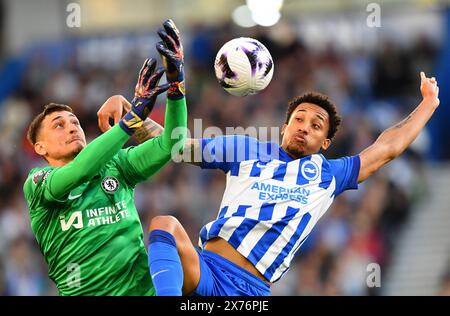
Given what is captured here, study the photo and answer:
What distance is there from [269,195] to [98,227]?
4.25 ft

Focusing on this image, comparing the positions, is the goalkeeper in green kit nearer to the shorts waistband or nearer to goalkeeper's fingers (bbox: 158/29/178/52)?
goalkeeper's fingers (bbox: 158/29/178/52)

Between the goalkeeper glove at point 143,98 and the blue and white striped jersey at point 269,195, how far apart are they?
701mm

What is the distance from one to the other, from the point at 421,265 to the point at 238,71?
831 centimetres

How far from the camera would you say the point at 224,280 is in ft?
22.6

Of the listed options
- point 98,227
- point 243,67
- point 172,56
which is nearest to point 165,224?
point 98,227

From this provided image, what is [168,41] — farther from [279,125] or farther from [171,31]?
[279,125]

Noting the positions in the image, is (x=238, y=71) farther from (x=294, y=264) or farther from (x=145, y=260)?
(x=294, y=264)

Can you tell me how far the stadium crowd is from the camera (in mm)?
13648

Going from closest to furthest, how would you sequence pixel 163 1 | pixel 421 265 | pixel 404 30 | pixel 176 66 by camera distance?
1. pixel 176 66
2. pixel 421 265
3. pixel 404 30
4. pixel 163 1

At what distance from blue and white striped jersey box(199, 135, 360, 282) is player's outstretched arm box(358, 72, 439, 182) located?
0.09 meters

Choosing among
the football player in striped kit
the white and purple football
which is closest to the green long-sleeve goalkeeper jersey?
the football player in striped kit

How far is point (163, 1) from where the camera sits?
2198cm

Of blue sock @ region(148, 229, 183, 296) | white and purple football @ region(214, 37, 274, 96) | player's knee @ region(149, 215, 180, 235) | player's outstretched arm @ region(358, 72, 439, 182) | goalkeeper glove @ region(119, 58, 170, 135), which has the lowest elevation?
blue sock @ region(148, 229, 183, 296)

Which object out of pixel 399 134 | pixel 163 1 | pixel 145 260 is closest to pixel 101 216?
pixel 145 260
